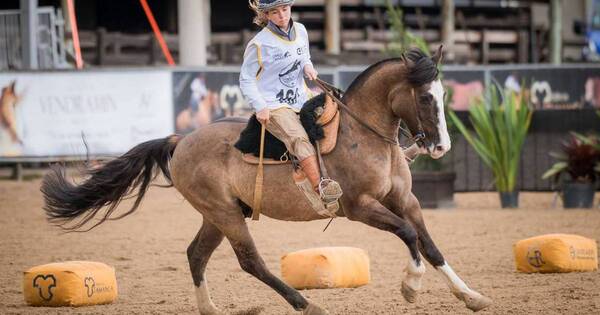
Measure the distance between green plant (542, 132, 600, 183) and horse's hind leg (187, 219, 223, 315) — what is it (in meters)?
8.29

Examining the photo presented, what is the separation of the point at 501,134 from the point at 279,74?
8.24m

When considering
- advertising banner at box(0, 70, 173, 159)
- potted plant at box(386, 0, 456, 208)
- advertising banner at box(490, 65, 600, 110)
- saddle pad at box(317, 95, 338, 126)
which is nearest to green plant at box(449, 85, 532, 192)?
potted plant at box(386, 0, 456, 208)

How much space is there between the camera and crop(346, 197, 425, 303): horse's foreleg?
7.33 m

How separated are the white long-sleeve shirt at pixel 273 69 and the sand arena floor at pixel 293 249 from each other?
5.05 ft

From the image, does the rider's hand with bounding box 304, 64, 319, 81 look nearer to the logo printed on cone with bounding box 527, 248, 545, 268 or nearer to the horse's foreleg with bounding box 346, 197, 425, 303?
the horse's foreleg with bounding box 346, 197, 425, 303

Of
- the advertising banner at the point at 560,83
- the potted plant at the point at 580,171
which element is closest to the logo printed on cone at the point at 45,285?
the potted plant at the point at 580,171

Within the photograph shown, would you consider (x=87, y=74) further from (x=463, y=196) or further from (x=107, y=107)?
(x=463, y=196)

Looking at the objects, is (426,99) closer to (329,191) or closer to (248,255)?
(329,191)

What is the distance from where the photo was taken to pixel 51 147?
1866cm

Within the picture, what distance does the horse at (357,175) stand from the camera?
290 inches

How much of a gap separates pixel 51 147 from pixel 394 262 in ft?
30.6

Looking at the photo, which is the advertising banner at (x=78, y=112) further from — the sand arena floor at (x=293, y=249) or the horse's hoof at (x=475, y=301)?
the horse's hoof at (x=475, y=301)

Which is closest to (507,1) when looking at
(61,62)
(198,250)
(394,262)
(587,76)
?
(587,76)

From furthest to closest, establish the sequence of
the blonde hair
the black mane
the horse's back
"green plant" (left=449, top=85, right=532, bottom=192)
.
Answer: "green plant" (left=449, top=85, right=532, bottom=192) → the horse's back → the blonde hair → the black mane
